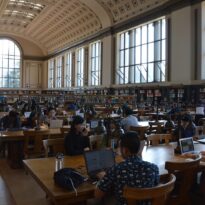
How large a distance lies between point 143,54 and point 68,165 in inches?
543

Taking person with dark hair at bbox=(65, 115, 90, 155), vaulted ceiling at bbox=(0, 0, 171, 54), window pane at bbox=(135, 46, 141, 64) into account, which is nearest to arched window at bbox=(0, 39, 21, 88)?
vaulted ceiling at bbox=(0, 0, 171, 54)

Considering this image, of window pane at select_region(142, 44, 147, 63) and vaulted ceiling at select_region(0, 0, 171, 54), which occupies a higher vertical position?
vaulted ceiling at select_region(0, 0, 171, 54)

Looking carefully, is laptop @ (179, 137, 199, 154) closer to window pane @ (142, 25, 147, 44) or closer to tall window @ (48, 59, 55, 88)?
window pane @ (142, 25, 147, 44)

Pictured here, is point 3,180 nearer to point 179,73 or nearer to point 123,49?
point 179,73

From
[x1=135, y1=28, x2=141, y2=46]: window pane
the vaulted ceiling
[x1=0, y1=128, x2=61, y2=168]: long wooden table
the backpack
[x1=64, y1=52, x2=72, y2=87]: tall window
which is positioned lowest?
[x1=0, y1=128, x2=61, y2=168]: long wooden table

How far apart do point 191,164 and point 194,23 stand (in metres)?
11.1

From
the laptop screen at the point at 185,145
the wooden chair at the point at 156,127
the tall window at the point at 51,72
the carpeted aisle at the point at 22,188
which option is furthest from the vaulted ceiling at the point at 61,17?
the laptop screen at the point at 185,145

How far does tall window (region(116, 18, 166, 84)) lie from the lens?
48.5 ft

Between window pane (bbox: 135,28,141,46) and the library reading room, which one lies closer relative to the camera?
the library reading room

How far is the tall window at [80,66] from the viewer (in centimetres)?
2248

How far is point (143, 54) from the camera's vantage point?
16.2 metres

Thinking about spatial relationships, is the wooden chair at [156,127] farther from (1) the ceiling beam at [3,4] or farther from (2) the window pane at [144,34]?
(1) the ceiling beam at [3,4]

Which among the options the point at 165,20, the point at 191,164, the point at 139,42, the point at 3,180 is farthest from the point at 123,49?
the point at 191,164

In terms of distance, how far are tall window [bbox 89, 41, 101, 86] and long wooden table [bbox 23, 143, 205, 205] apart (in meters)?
16.0
